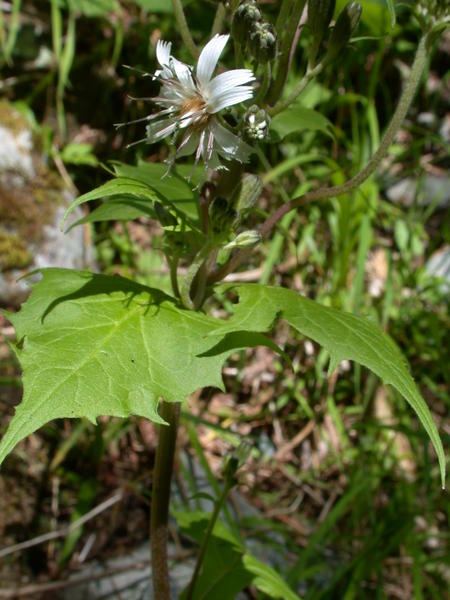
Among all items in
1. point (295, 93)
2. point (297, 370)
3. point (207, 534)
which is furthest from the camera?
point (297, 370)

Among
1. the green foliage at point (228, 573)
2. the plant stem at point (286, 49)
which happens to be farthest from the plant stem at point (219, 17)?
the green foliage at point (228, 573)

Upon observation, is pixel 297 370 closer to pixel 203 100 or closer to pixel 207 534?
pixel 207 534

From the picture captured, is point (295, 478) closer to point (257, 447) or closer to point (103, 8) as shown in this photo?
point (257, 447)

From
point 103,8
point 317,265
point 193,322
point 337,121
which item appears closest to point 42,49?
point 103,8

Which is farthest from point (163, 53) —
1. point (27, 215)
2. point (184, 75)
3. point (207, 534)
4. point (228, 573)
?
point (27, 215)

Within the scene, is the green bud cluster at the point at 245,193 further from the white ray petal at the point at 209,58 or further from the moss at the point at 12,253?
the moss at the point at 12,253

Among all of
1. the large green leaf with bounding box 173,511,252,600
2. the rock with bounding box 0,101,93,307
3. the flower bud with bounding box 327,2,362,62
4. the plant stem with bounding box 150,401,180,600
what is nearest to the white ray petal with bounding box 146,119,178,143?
the flower bud with bounding box 327,2,362,62

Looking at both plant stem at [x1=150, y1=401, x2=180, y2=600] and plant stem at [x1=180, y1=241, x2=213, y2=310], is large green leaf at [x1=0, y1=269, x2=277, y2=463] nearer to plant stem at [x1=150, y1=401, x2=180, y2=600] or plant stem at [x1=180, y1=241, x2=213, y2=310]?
plant stem at [x1=180, y1=241, x2=213, y2=310]
